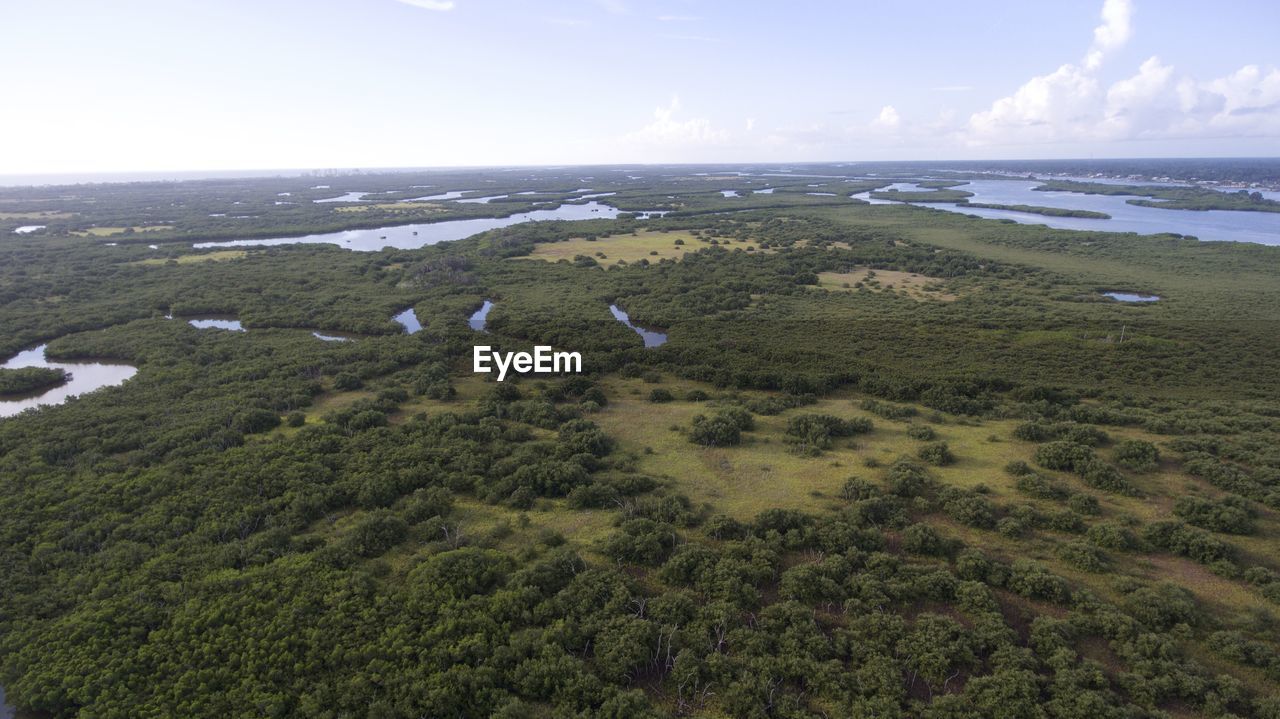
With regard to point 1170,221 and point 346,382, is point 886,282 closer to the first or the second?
point 346,382

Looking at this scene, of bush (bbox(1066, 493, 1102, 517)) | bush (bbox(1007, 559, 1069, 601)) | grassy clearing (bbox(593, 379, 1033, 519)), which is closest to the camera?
bush (bbox(1007, 559, 1069, 601))

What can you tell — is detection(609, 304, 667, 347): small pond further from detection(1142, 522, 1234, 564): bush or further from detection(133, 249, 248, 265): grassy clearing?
detection(133, 249, 248, 265): grassy clearing

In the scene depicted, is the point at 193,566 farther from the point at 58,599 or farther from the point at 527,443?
the point at 527,443

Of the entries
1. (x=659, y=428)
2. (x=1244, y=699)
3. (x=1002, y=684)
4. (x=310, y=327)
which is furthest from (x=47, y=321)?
(x=1244, y=699)

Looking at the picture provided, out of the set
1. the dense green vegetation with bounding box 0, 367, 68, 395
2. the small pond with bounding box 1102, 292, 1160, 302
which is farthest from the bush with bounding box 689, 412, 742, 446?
the small pond with bounding box 1102, 292, 1160, 302

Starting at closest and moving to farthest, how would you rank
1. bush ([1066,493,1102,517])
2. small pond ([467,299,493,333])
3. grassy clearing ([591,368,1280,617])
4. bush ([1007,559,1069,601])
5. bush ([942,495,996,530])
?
bush ([1007,559,1069,601]) → grassy clearing ([591,368,1280,617]) → bush ([942,495,996,530]) → bush ([1066,493,1102,517]) → small pond ([467,299,493,333])

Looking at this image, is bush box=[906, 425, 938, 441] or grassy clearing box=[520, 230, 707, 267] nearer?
bush box=[906, 425, 938, 441]

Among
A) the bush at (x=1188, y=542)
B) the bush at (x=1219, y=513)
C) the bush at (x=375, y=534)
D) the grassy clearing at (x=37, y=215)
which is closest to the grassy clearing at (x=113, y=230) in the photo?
the grassy clearing at (x=37, y=215)
